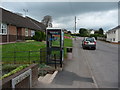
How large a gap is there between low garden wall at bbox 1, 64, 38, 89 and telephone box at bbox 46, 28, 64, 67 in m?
2.89

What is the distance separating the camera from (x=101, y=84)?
584 centimetres

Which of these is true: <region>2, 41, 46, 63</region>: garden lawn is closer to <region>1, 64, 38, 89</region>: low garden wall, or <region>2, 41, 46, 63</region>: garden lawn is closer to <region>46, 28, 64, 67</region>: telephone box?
<region>46, 28, 64, 67</region>: telephone box

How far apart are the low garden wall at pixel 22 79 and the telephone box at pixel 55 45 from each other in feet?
9.48

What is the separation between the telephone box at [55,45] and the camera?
8664mm

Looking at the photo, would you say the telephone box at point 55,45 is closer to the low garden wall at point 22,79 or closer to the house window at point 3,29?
the low garden wall at point 22,79

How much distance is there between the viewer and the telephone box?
8.66 metres

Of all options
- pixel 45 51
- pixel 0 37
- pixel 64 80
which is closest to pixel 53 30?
pixel 45 51

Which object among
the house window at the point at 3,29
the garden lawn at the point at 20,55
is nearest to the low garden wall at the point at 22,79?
the garden lawn at the point at 20,55

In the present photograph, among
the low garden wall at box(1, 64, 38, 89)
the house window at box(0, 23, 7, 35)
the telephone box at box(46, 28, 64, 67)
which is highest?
the house window at box(0, 23, 7, 35)

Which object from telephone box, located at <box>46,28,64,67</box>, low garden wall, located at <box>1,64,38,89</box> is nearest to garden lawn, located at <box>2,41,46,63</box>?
telephone box, located at <box>46,28,64,67</box>

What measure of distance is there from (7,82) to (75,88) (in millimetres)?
2668

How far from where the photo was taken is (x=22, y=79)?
14.5 ft

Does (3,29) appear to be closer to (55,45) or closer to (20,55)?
(20,55)

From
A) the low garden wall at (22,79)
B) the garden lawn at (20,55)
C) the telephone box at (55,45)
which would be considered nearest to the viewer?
the low garden wall at (22,79)
